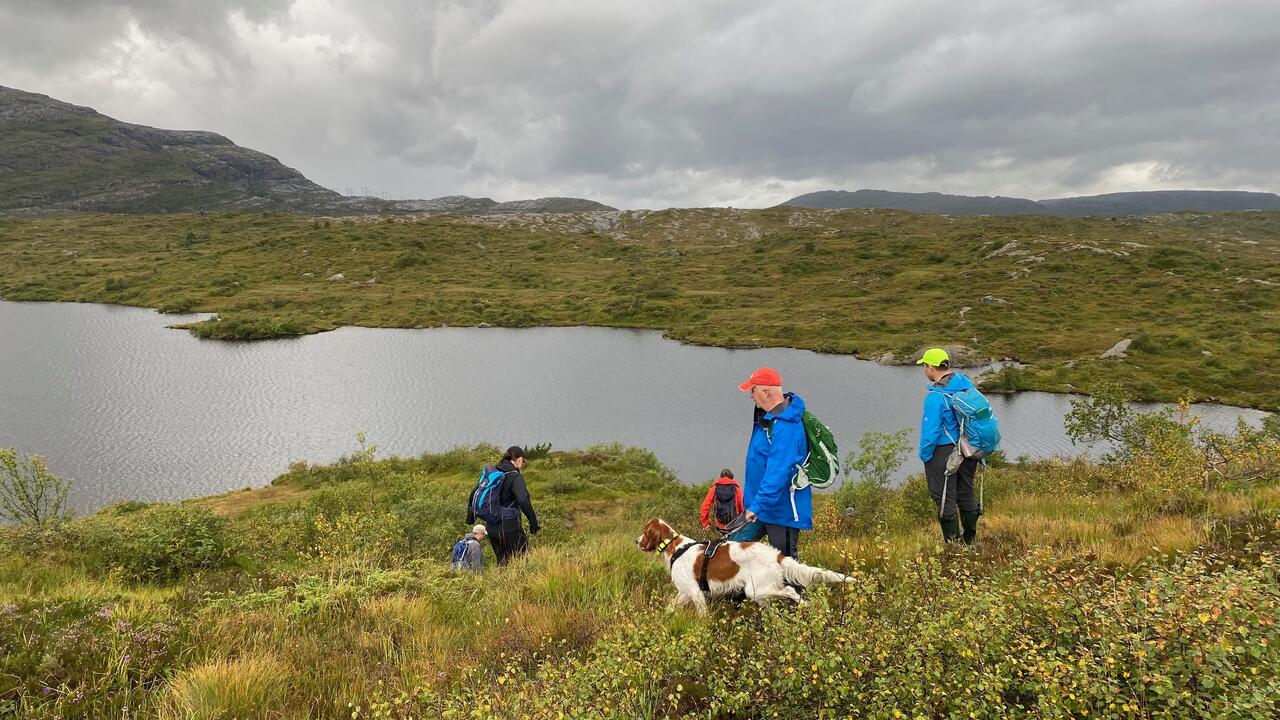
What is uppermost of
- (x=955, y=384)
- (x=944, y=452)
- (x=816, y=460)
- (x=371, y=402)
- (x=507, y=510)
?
(x=955, y=384)

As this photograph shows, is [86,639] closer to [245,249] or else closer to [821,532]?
[821,532]

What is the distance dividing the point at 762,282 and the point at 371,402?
67.3 m

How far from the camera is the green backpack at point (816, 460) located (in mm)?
6219

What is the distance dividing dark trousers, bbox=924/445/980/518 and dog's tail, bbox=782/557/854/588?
318cm

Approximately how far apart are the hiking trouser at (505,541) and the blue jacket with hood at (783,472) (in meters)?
5.20

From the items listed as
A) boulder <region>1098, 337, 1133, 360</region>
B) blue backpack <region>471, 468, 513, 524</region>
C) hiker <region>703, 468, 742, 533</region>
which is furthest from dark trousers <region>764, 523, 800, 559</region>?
boulder <region>1098, 337, 1133, 360</region>

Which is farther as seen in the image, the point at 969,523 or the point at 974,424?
the point at 969,523

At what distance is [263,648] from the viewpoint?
4.93 metres

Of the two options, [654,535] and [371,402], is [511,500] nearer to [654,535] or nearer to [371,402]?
[654,535]

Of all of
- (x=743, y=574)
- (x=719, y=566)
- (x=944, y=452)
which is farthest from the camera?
(x=944, y=452)

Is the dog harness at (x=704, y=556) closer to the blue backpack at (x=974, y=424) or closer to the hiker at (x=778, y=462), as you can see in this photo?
the hiker at (x=778, y=462)

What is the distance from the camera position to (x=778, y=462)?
6297mm

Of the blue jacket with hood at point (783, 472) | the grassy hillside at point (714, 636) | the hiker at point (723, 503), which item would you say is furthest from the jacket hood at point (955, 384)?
the hiker at point (723, 503)

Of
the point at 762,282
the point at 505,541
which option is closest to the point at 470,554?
the point at 505,541
